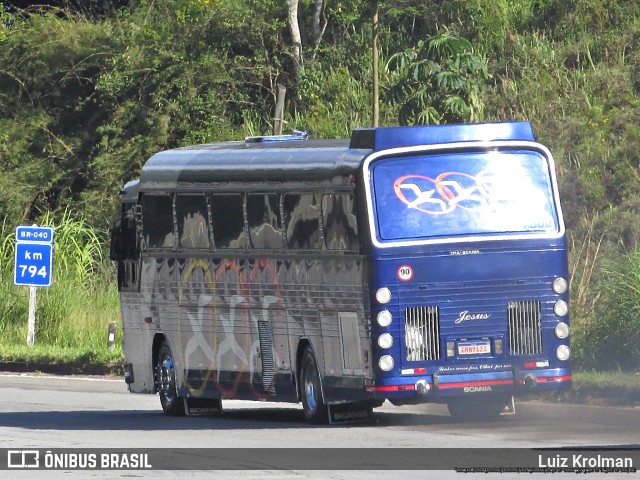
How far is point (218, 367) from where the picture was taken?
1914cm

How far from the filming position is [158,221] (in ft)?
67.1

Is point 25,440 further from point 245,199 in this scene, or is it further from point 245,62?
point 245,62

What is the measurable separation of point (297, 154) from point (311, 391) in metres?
2.47

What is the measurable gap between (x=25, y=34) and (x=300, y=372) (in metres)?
25.1

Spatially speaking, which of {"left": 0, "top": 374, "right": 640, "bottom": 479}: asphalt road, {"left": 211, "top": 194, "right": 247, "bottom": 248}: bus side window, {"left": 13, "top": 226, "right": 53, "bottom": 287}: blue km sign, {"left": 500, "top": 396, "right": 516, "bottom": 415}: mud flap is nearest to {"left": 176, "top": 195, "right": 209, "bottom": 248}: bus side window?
{"left": 211, "top": 194, "right": 247, "bottom": 248}: bus side window

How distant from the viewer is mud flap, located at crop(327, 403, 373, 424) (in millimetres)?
17391

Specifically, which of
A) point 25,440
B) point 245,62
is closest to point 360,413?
point 25,440

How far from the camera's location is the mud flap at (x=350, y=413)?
57.1 feet

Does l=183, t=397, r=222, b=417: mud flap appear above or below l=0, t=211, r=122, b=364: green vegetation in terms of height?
below

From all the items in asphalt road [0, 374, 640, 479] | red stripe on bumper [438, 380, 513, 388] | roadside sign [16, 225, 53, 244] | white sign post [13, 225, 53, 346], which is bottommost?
asphalt road [0, 374, 640, 479]

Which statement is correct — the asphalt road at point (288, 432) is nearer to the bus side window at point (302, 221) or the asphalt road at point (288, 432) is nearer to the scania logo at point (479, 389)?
the scania logo at point (479, 389)

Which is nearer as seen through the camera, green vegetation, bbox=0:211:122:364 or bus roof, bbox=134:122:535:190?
bus roof, bbox=134:122:535:190

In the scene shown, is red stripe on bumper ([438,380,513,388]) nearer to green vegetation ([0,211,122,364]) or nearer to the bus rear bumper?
the bus rear bumper

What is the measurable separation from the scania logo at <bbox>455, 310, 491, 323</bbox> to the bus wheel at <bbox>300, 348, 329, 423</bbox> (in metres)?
1.63
